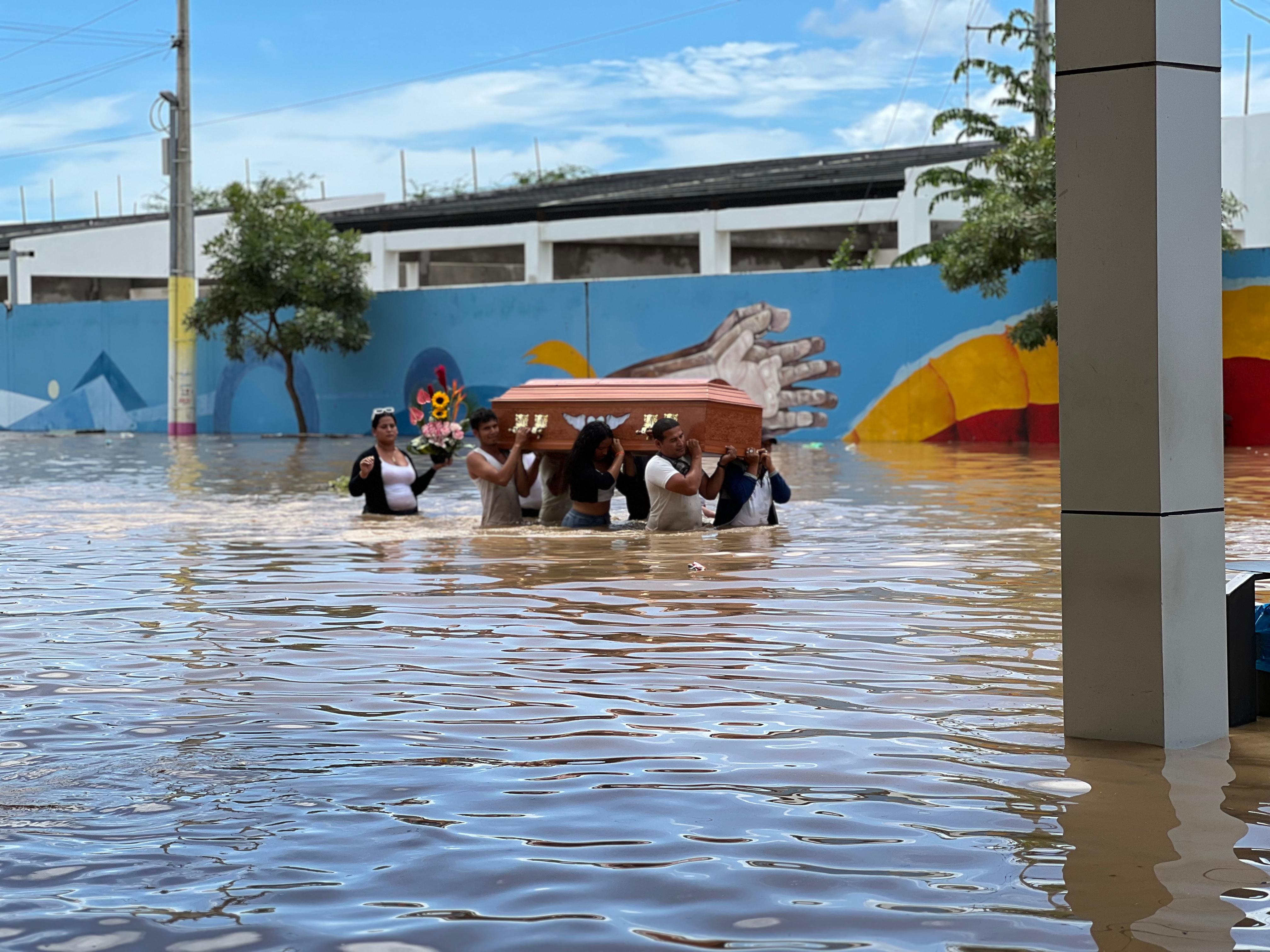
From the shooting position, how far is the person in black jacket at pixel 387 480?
14.0 metres

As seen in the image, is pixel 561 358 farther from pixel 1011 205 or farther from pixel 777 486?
pixel 777 486

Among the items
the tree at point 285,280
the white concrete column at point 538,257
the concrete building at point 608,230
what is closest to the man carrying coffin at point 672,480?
the tree at point 285,280

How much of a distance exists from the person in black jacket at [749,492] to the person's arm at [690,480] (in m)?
0.40

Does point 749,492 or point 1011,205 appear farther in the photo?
point 1011,205

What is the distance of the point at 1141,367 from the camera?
5.25 metres

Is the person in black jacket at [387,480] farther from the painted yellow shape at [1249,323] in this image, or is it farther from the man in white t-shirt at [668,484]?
the painted yellow shape at [1249,323]

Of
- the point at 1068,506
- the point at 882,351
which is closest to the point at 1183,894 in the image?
the point at 1068,506

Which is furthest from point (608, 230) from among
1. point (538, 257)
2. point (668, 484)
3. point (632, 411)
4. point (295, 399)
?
point (668, 484)

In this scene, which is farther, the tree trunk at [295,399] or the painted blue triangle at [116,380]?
the painted blue triangle at [116,380]

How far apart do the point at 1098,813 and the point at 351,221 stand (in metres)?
38.8

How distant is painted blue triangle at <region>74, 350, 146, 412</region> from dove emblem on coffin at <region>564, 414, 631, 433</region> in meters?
25.0

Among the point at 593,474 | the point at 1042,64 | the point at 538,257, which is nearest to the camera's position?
the point at 593,474

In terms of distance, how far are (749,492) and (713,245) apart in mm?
21594

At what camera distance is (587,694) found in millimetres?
6371
